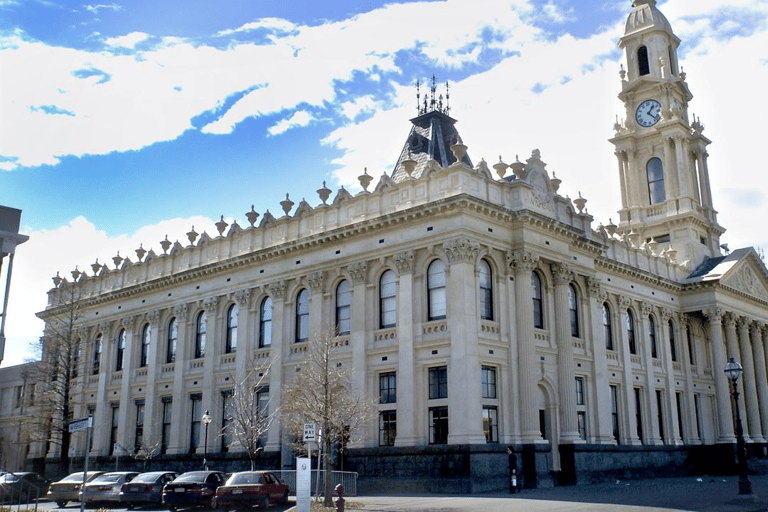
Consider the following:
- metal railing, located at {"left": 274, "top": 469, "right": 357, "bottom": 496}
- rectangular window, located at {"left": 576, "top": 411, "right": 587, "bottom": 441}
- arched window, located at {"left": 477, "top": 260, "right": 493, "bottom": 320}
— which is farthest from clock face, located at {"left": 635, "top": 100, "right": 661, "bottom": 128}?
metal railing, located at {"left": 274, "top": 469, "right": 357, "bottom": 496}

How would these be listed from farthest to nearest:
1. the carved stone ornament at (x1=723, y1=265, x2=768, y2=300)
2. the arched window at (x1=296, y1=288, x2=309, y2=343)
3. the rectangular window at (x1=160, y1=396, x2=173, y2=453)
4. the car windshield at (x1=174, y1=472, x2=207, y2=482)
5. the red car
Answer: the carved stone ornament at (x1=723, y1=265, x2=768, y2=300), the rectangular window at (x1=160, y1=396, x2=173, y2=453), the arched window at (x1=296, y1=288, x2=309, y2=343), the car windshield at (x1=174, y1=472, x2=207, y2=482), the red car

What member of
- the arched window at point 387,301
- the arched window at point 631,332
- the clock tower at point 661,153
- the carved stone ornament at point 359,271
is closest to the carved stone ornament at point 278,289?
the carved stone ornament at point 359,271

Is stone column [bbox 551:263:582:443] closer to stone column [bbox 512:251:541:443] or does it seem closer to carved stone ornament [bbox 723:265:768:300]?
stone column [bbox 512:251:541:443]

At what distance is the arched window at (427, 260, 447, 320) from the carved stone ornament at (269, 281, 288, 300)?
9.57 metres

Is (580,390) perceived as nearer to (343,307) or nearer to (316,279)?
(343,307)

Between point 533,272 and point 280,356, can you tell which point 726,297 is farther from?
point 280,356

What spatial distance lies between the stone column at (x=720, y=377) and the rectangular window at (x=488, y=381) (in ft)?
78.7

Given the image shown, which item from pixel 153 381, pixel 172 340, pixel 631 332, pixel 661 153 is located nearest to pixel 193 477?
pixel 153 381

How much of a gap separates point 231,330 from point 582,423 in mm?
20019

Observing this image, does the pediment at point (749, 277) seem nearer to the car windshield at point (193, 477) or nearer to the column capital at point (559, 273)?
the column capital at point (559, 273)

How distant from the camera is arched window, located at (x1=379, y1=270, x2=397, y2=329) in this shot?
37344mm

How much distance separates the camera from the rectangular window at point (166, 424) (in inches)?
1852

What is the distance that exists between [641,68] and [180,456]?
44.9m

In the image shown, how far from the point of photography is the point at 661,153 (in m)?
60.1
